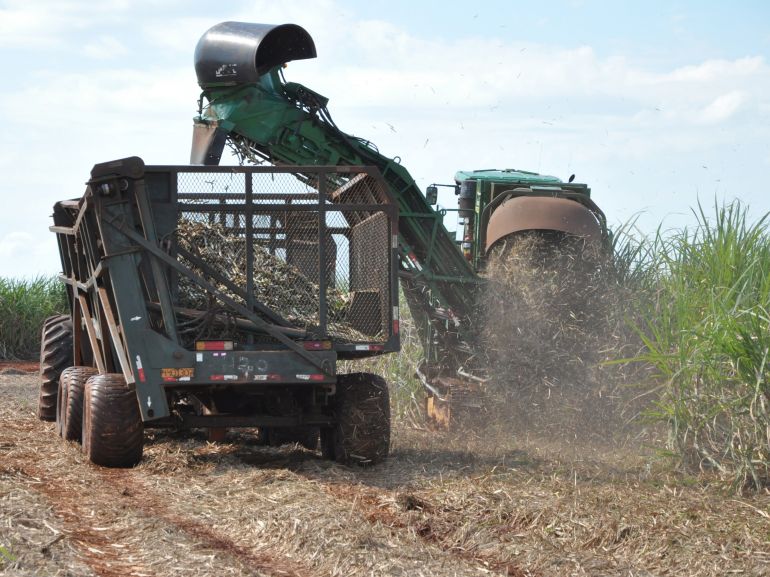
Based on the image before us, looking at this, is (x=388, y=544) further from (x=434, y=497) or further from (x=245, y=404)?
(x=245, y=404)

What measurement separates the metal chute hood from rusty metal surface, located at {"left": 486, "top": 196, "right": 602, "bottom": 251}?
2.70 m

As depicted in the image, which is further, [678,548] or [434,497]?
[434,497]

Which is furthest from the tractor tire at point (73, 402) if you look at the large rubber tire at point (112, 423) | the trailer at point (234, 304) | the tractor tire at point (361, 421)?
the tractor tire at point (361, 421)

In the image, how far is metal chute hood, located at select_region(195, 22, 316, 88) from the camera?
459 inches

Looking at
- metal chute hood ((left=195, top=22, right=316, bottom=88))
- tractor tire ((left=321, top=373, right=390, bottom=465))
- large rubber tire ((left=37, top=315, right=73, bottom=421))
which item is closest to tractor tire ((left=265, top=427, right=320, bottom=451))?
tractor tire ((left=321, top=373, right=390, bottom=465))

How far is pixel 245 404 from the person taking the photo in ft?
35.1

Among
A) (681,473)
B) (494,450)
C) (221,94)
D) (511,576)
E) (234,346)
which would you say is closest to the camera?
(511,576)

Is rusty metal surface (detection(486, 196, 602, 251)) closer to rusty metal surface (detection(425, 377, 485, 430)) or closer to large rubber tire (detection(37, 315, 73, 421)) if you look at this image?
rusty metal surface (detection(425, 377, 485, 430))

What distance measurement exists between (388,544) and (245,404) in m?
4.36

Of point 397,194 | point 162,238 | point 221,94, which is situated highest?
point 221,94

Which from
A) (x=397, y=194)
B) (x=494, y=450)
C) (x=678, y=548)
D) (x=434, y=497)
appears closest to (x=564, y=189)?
(x=397, y=194)

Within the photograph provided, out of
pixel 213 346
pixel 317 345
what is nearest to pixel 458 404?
pixel 317 345

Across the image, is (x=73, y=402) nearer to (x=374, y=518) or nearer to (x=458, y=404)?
(x=458, y=404)

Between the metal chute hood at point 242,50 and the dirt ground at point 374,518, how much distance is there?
4005 millimetres
